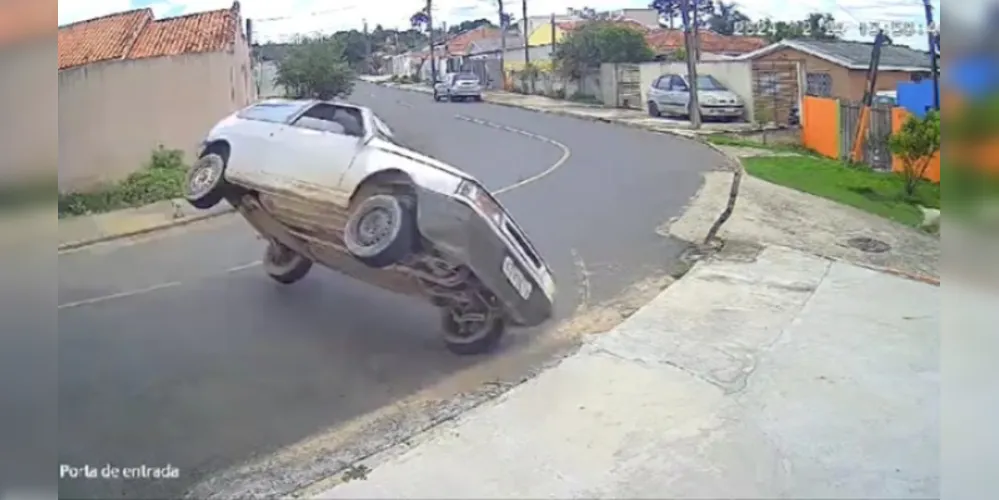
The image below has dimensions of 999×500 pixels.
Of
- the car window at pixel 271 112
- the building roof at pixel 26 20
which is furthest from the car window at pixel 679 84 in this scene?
the building roof at pixel 26 20

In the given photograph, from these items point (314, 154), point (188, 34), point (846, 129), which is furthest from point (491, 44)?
point (846, 129)

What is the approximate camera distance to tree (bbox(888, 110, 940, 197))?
6.70ft

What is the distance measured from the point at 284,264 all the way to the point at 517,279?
463 mm

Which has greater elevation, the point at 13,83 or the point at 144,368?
the point at 13,83

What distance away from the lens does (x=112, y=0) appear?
1816 mm

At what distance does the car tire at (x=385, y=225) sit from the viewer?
1.80m

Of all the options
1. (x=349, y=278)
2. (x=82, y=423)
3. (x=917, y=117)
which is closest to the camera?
(x=82, y=423)

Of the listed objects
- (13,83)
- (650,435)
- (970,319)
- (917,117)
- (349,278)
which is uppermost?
(13,83)

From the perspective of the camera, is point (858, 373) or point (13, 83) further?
point (858, 373)

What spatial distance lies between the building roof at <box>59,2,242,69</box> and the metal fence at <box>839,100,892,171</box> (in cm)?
136

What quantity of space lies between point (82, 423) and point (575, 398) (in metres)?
0.91

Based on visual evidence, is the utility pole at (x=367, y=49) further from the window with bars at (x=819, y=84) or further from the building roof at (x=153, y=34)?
the window with bars at (x=819, y=84)

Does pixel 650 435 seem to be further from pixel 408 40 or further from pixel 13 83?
pixel 13 83

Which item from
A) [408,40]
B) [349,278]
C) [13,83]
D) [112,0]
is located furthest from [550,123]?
[13,83]
